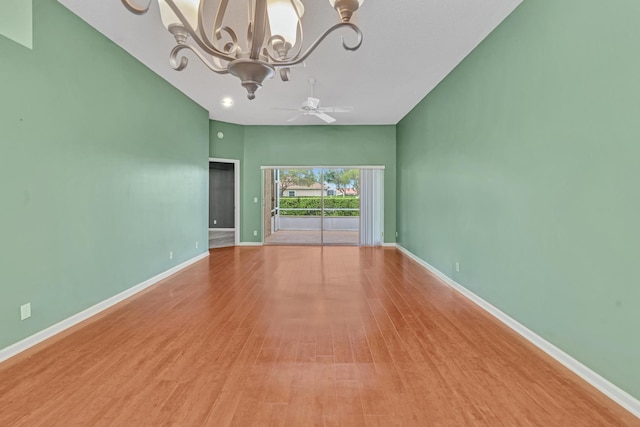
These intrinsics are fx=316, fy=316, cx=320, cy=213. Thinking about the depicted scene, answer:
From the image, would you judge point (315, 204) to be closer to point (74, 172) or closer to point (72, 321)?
point (74, 172)

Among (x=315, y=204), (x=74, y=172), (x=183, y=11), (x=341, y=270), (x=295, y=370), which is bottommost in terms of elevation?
(x=295, y=370)

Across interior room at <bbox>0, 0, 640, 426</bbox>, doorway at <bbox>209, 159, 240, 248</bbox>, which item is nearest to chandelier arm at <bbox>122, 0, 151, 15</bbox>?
interior room at <bbox>0, 0, 640, 426</bbox>

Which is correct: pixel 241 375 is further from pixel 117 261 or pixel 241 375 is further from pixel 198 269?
pixel 198 269

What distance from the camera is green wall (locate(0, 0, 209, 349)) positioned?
251 cm

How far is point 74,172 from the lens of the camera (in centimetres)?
311

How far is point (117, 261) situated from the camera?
3764mm

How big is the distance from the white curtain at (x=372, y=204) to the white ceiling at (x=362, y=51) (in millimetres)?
1933

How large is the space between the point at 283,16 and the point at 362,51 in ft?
6.58

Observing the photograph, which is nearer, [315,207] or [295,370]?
[295,370]

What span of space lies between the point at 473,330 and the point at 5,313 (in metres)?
3.88

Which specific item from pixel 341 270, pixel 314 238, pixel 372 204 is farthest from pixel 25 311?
pixel 314 238

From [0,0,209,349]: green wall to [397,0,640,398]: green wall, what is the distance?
4213mm

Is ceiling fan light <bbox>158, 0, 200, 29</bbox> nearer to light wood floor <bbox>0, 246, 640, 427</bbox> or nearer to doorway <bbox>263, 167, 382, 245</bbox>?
light wood floor <bbox>0, 246, 640, 427</bbox>

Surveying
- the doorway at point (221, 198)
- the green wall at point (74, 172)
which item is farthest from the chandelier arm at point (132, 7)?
the doorway at point (221, 198)
